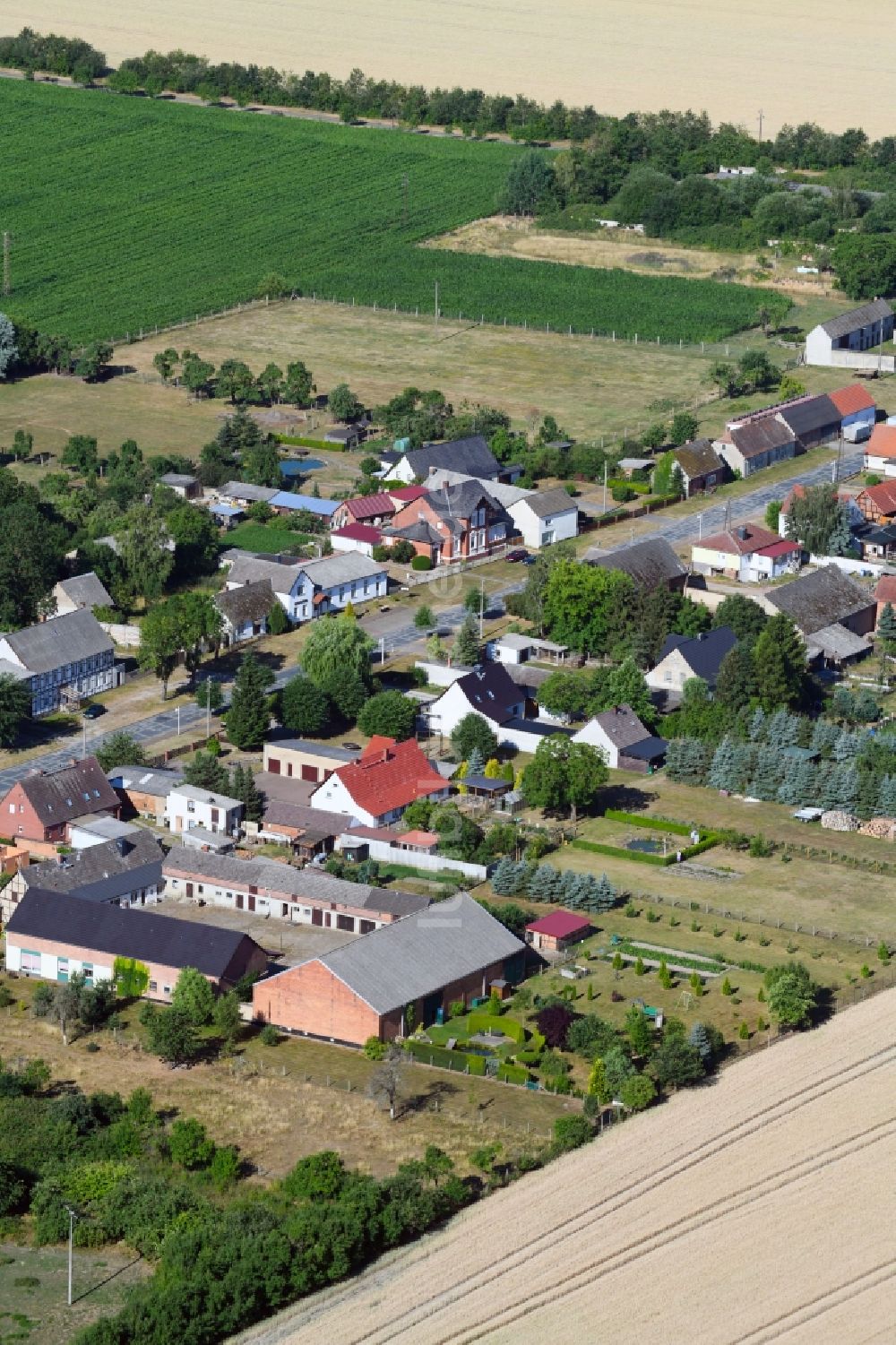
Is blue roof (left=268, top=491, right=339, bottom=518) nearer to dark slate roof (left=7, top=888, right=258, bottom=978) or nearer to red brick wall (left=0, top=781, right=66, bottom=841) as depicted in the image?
red brick wall (left=0, top=781, right=66, bottom=841)

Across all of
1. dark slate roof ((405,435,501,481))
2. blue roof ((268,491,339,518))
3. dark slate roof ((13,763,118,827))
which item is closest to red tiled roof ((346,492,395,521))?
blue roof ((268,491,339,518))

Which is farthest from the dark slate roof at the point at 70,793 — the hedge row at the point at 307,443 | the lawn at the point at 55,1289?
the hedge row at the point at 307,443

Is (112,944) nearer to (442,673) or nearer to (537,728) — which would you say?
(537,728)

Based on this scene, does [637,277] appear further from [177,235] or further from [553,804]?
[553,804]

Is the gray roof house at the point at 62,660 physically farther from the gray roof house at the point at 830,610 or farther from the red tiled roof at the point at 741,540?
the red tiled roof at the point at 741,540

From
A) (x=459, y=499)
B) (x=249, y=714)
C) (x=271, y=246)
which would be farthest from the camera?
(x=271, y=246)

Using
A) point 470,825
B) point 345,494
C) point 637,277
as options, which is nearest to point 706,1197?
point 470,825

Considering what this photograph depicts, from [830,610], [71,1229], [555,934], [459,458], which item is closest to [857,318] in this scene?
[459,458]

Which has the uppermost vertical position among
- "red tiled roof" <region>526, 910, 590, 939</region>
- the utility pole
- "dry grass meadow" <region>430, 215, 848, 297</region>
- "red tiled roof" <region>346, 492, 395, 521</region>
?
"dry grass meadow" <region>430, 215, 848, 297</region>
